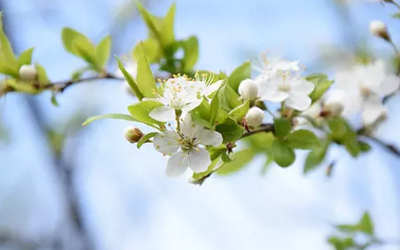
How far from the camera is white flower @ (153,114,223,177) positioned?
68 cm

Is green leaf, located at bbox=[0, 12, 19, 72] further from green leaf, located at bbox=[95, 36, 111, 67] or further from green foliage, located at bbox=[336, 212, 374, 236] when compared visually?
green foliage, located at bbox=[336, 212, 374, 236]

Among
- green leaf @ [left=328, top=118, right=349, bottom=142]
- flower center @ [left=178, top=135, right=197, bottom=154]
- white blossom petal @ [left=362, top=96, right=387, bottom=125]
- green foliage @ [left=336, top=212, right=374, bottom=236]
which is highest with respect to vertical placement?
flower center @ [left=178, top=135, right=197, bottom=154]

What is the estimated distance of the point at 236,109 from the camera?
2.36 feet

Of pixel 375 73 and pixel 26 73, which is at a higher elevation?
pixel 26 73

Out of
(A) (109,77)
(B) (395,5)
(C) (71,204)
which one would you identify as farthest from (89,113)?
(B) (395,5)

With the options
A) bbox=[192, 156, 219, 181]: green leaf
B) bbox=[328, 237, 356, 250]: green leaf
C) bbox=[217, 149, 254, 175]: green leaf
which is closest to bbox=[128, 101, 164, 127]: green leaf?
bbox=[192, 156, 219, 181]: green leaf

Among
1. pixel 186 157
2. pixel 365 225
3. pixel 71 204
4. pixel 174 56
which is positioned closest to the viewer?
pixel 186 157

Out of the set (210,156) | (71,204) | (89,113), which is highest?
(210,156)

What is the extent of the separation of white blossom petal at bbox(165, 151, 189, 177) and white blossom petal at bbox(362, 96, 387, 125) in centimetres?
56

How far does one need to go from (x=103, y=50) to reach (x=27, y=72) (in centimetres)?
17

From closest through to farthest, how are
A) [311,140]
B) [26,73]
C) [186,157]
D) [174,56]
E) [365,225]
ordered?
[186,157] < [311,140] < [26,73] < [174,56] < [365,225]

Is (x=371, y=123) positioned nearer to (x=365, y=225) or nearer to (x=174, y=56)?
(x=365, y=225)

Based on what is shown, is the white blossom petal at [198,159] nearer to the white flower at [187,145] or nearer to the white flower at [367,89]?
the white flower at [187,145]

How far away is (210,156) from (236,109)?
3.1 inches
